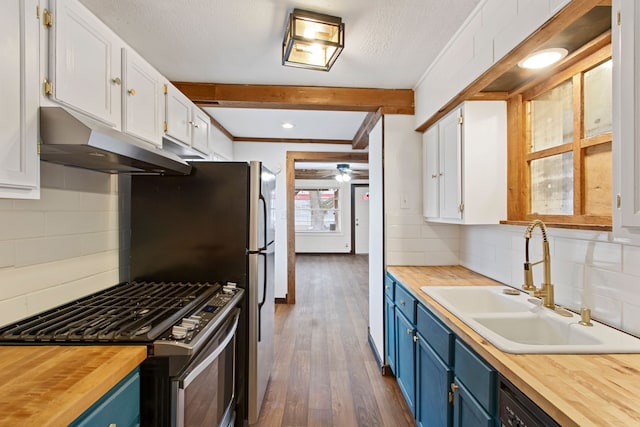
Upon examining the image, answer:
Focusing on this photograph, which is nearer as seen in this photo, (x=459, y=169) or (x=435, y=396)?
(x=435, y=396)

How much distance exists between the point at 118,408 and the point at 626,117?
166 centimetres

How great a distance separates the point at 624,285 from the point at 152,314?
6.09ft

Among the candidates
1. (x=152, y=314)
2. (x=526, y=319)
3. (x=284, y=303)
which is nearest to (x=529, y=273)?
(x=526, y=319)

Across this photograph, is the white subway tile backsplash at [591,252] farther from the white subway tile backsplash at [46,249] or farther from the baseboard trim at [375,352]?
the white subway tile backsplash at [46,249]

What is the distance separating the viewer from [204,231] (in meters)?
1.90

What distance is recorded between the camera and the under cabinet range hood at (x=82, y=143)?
997mm

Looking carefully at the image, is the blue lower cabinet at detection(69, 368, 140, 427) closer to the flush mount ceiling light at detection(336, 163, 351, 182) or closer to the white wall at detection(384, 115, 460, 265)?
the white wall at detection(384, 115, 460, 265)

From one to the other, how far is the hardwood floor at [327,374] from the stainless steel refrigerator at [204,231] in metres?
0.39

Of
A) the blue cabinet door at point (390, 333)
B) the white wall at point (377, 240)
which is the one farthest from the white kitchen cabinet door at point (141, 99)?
the blue cabinet door at point (390, 333)

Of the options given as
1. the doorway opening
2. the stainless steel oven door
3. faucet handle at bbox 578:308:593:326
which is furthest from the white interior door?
faucet handle at bbox 578:308:593:326

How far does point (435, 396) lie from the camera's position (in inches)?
58.7

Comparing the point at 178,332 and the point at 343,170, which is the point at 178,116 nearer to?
the point at 178,332

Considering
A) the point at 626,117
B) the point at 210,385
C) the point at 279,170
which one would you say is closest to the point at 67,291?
the point at 210,385

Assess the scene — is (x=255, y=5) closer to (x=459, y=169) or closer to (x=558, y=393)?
(x=459, y=169)
